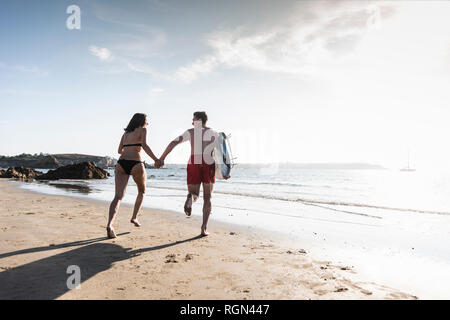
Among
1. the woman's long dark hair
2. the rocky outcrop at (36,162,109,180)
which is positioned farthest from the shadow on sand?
the rocky outcrop at (36,162,109,180)

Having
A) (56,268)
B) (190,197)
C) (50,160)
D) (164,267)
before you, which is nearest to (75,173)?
(190,197)

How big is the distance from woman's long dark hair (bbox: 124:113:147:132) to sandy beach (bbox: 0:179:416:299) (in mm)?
2116

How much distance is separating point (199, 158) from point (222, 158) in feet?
1.77

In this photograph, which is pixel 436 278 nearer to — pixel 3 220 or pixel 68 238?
pixel 68 238

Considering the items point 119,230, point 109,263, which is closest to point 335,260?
point 109,263

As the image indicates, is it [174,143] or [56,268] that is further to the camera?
[174,143]

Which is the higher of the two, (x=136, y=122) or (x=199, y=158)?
(x=136, y=122)

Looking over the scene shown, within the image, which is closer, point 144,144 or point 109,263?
point 109,263

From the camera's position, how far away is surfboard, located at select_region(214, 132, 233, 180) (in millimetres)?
5781

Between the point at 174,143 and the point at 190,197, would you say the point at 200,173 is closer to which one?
the point at 190,197

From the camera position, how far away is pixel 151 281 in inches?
128

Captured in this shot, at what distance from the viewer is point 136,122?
212 inches

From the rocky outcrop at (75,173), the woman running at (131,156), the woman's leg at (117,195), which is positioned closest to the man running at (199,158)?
the woman running at (131,156)
